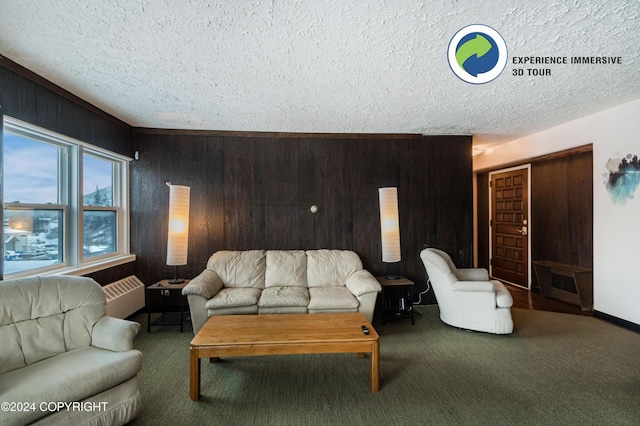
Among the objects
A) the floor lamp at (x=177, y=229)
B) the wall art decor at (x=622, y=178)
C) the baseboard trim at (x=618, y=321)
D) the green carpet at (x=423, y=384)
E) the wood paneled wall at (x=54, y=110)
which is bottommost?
the green carpet at (x=423, y=384)

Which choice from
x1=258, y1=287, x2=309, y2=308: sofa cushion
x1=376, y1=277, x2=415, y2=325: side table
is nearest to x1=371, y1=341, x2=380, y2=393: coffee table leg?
x1=258, y1=287, x2=309, y2=308: sofa cushion

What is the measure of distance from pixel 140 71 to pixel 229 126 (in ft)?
4.87

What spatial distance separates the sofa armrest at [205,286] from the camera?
2951mm

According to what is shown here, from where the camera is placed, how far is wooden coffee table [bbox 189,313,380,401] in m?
2.01

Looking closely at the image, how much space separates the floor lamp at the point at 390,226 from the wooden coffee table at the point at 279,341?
57.6 inches

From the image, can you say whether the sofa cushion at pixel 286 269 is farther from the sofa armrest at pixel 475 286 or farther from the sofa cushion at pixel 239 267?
the sofa armrest at pixel 475 286

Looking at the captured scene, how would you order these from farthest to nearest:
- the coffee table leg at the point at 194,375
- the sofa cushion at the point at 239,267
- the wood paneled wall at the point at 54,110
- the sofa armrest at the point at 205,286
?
the sofa cushion at the point at 239,267, the sofa armrest at the point at 205,286, the wood paneled wall at the point at 54,110, the coffee table leg at the point at 194,375

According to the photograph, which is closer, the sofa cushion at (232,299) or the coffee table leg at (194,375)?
the coffee table leg at (194,375)

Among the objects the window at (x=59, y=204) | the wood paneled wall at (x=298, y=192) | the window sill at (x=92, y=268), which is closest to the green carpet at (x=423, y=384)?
the window sill at (x=92, y=268)

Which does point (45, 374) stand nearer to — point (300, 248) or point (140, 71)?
point (140, 71)

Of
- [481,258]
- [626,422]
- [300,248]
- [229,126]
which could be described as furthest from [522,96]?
[481,258]

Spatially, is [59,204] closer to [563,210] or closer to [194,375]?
A: [194,375]

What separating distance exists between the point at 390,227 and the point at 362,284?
93cm

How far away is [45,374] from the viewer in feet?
5.23
